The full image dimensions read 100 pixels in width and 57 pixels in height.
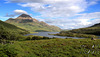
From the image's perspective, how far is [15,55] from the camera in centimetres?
2119

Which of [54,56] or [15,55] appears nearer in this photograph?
[15,55]

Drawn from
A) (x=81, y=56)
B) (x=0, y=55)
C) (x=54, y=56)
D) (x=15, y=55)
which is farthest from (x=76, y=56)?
(x=0, y=55)

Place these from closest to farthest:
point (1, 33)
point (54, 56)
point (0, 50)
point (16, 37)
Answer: point (0, 50)
point (54, 56)
point (1, 33)
point (16, 37)

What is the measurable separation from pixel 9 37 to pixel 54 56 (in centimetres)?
7656

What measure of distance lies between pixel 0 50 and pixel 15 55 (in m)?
3.59

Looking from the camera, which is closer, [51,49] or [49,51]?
[49,51]

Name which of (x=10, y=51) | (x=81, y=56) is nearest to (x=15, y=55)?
(x=10, y=51)

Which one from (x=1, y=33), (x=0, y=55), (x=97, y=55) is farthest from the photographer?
(x=1, y=33)

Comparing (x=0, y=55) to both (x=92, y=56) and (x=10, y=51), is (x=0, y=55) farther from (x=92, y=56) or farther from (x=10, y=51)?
(x=92, y=56)

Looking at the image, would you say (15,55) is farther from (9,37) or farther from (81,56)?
(9,37)

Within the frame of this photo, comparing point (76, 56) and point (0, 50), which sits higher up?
point (0, 50)

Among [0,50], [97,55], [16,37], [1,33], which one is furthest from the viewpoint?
[16,37]

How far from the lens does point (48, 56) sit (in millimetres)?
24391

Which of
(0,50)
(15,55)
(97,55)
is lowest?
(97,55)
